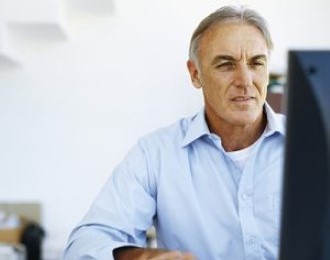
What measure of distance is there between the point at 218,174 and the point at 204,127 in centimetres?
11

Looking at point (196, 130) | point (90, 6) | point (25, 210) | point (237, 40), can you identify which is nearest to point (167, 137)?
point (196, 130)

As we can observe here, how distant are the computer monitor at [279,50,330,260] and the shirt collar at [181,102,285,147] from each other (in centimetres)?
60

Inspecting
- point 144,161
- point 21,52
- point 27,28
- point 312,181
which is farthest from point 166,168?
point 21,52

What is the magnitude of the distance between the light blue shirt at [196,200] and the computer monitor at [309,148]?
0.49 meters

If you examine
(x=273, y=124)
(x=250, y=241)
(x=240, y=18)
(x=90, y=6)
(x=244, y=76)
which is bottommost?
(x=250, y=241)

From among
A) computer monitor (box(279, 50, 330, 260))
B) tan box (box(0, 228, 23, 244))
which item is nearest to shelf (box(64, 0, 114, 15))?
tan box (box(0, 228, 23, 244))

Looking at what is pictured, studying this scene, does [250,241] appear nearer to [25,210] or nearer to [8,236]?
[8,236]

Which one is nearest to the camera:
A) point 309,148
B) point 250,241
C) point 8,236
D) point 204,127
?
point 309,148

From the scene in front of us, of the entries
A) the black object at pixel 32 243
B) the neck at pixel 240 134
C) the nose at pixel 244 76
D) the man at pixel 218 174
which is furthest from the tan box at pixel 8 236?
the nose at pixel 244 76

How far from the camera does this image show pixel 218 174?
1077 mm

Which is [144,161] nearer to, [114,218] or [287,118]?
[114,218]

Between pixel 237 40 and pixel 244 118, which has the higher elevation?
pixel 237 40

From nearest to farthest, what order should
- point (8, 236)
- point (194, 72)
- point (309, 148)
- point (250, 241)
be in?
point (309, 148)
point (250, 241)
point (194, 72)
point (8, 236)

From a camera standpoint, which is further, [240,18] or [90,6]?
[90,6]
